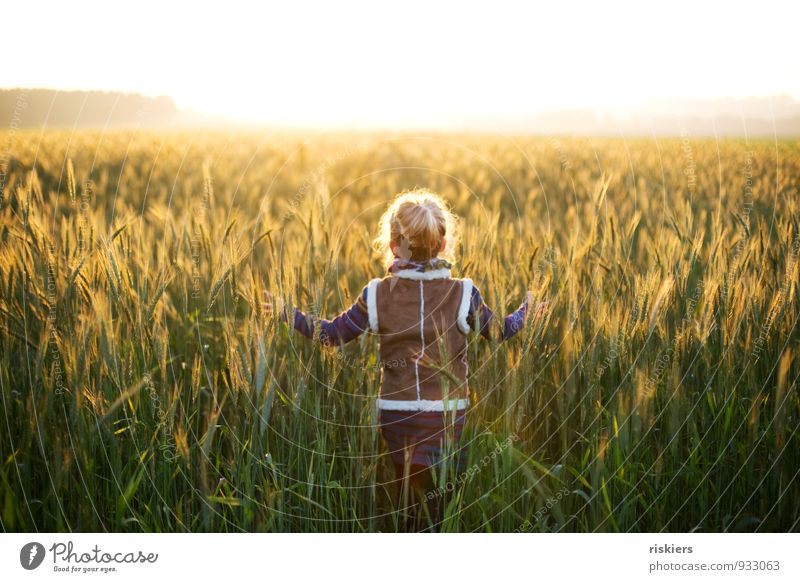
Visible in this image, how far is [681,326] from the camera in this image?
85.4 inches

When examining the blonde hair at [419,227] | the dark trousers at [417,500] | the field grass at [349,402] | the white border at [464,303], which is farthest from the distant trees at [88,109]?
the dark trousers at [417,500]

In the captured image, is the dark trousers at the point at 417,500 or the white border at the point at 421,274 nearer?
the dark trousers at the point at 417,500

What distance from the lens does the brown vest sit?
2.17m

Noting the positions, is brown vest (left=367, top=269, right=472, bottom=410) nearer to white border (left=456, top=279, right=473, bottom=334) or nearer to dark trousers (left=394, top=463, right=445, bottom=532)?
white border (left=456, top=279, right=473, bottom=334)

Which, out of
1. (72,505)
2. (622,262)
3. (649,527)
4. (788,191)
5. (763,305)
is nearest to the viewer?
(72,505)

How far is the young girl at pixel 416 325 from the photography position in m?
2.15

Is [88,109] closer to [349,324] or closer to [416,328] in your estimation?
[349,324]

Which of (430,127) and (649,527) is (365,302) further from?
(649,527)

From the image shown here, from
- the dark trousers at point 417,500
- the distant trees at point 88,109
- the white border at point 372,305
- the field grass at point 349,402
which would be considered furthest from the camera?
the distant trees at point 88,109

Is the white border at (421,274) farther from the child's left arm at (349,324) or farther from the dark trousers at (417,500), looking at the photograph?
the dark trousers at (417,500)

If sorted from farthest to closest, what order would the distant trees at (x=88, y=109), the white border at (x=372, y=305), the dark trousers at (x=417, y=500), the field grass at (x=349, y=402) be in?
the distant trees at (x=88, y=109) < the white border at (x=372, y=305) < the dark trousers at (x=417, y=500) < the field grass at (x=349, y=402)

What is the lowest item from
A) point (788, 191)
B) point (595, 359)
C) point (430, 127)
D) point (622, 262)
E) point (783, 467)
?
point (783, 467)
